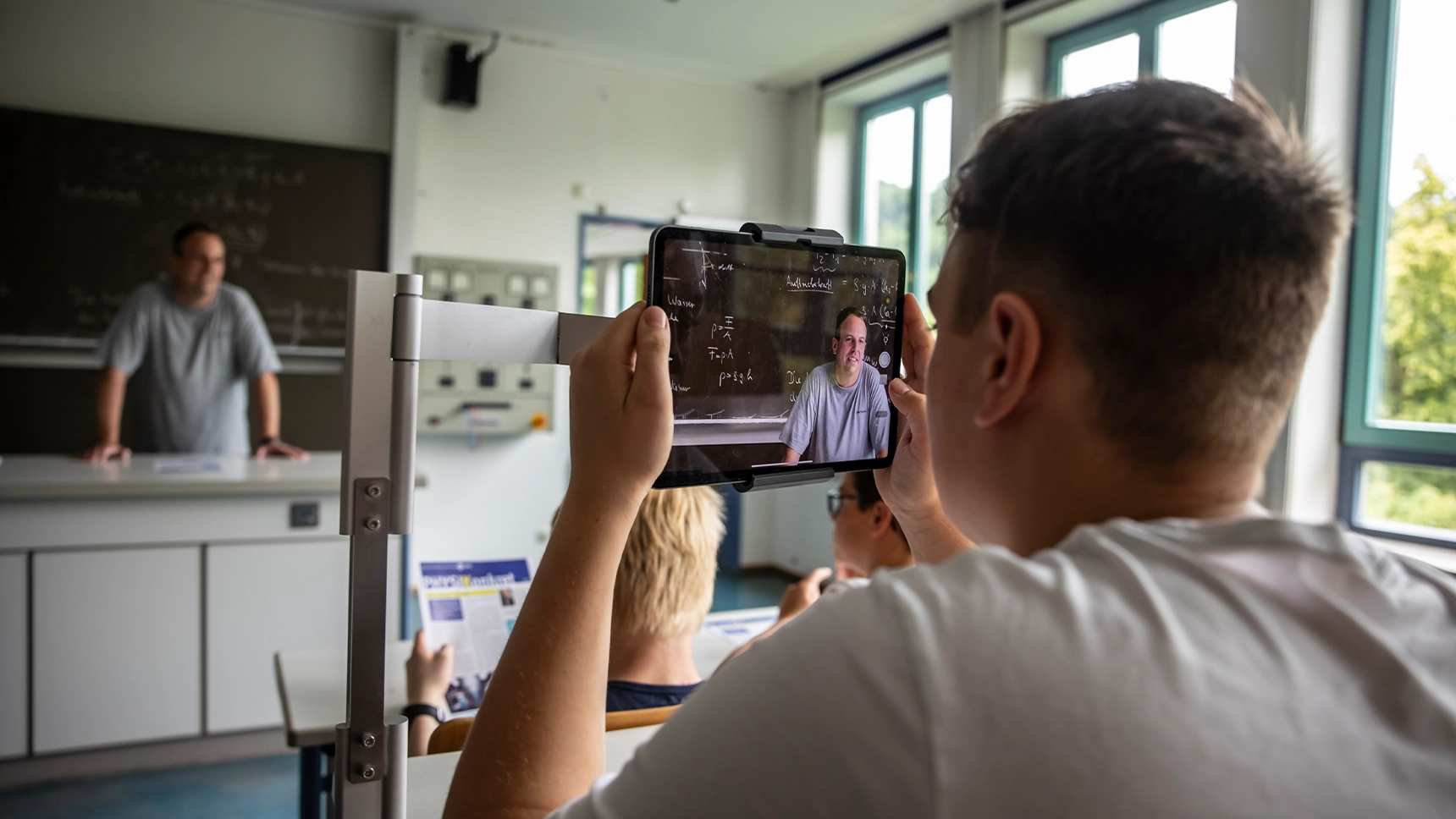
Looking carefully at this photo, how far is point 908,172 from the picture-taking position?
547 centimetres

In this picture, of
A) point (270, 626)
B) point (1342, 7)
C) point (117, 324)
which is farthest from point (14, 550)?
point (1342, 7)

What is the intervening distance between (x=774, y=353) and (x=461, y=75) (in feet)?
14.7

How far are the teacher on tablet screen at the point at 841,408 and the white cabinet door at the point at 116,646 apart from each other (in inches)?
114

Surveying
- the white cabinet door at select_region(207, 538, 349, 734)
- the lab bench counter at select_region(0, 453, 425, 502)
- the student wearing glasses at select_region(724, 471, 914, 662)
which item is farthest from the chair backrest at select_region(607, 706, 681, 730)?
the white cabinet door at select_region(207, 538, 349, 734)

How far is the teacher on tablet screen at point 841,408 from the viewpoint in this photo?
3.19ft

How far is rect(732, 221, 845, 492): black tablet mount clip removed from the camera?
89 cm

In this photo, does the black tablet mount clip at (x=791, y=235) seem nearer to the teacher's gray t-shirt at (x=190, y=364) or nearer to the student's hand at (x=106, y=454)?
the student's hand at (x=106, y=454)

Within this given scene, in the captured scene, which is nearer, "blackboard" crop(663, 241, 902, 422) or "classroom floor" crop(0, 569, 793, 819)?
"blackboard" crop(663, 241, 902, 422)

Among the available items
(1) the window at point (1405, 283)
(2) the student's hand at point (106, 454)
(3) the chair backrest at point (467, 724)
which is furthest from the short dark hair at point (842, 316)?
(2) the student's hand at point (106, 454)

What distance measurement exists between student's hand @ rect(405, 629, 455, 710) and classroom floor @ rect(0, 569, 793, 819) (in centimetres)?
154

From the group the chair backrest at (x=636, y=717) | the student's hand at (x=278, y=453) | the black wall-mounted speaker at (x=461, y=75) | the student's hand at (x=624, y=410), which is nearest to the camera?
the student's hand at (x=624, y=410)

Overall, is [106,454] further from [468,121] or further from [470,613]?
[468,121]

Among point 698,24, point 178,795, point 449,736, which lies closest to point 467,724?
point 449,736

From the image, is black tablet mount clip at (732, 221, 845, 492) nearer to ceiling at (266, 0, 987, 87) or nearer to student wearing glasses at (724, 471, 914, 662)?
student wearing glasses at (724, 471, 914, 662)
